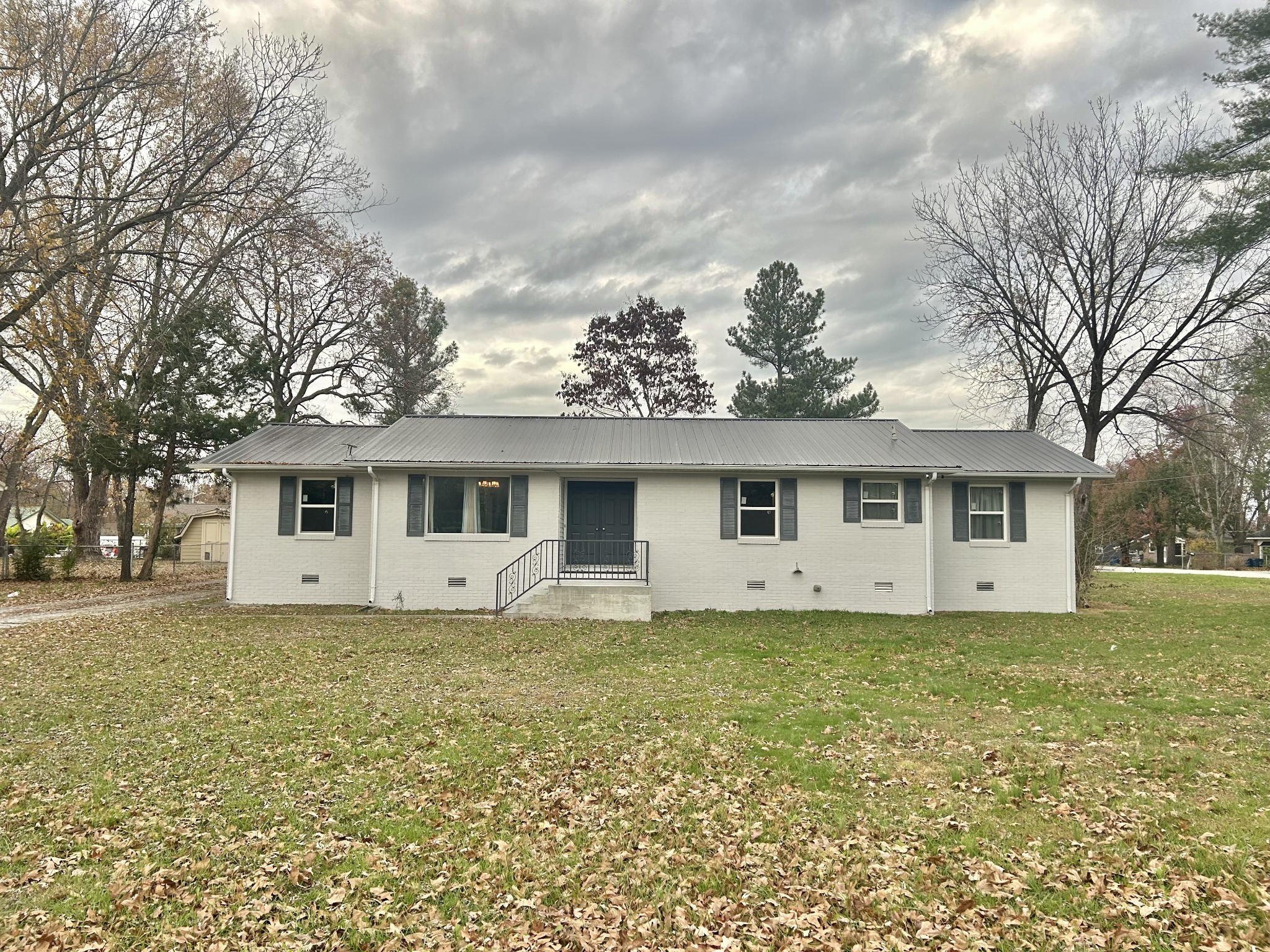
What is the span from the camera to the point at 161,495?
65.0 feet

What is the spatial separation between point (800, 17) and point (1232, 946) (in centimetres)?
1493

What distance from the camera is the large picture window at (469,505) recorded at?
1474 cm

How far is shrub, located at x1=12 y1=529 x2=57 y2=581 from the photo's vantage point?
1933 centimetres

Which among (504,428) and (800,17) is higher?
(800,17)

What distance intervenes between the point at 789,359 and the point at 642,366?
22.2 feet

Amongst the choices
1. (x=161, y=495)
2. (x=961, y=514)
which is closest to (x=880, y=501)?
(x=961, y=514)

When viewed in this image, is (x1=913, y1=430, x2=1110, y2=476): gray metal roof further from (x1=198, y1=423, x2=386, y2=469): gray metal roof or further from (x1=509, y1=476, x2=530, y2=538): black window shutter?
(x1=198, y1=423, x2=386, y2=469): gray metal roof

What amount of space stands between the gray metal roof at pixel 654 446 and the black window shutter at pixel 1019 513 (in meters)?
0.52

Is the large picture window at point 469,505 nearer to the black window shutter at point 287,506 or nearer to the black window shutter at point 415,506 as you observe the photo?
the black window shutter at point 415,506

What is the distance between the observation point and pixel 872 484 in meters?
14.8

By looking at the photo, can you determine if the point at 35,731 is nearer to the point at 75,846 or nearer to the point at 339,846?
the point at 75,846

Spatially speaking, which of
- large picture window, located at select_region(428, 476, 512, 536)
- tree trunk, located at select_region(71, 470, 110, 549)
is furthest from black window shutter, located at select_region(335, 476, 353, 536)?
tree trunk, located at select_region(71, 470, 110, 549)

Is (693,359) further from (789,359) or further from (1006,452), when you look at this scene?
(1006,452)

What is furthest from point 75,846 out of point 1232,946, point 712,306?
point 712,306
